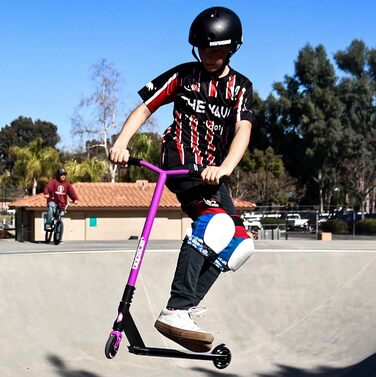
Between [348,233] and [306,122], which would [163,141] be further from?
[306,122]

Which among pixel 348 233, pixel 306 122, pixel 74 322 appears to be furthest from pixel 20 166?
pixel 74 322

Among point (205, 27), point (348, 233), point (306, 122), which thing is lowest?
point (348, 233)

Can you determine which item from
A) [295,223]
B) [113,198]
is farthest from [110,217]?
[295,223]

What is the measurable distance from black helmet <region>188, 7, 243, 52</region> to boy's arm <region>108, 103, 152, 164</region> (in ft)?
1.75

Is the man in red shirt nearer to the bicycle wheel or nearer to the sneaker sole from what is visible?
the bicycle wheel

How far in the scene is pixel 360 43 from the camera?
61844 millimetres

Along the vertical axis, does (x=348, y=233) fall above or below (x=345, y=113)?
below

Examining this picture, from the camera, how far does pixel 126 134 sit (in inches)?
139

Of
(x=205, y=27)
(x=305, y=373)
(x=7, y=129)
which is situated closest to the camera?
(x=205, y=27)

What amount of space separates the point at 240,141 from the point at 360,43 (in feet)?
205

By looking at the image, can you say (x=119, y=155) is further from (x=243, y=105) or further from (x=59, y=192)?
(x=59, y=192)

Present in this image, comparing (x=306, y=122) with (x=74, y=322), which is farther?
(x=306, y=122)

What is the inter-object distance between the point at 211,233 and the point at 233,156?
1.49ft

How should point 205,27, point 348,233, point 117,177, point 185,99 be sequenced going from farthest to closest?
point 117,177, point 348,233, point 185,99, point 205,27
